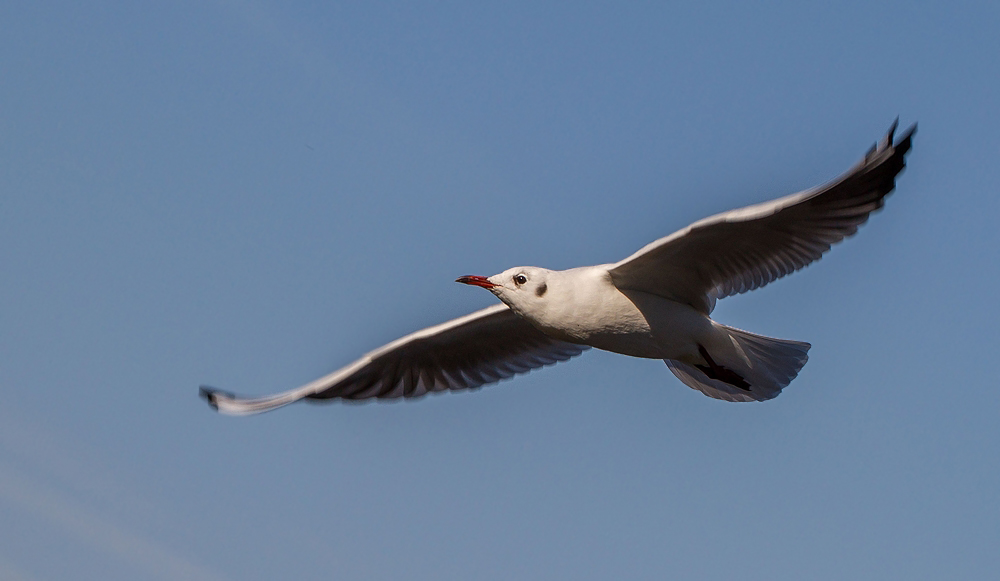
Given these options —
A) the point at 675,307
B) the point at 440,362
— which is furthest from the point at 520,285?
→ the point at 440,362

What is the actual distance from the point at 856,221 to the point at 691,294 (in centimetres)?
150

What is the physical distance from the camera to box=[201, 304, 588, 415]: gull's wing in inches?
386

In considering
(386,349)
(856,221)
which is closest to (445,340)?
(386,349)

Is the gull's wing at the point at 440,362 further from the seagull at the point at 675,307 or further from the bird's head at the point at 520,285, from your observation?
the bird's head at the point at 520,285

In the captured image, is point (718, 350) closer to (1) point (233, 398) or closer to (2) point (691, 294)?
(2) point (691, 294)

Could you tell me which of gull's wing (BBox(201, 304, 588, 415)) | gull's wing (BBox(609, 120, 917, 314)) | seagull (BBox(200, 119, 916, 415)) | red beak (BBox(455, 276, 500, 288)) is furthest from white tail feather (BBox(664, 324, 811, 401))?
Result: red beak (BBox(455, 276, 500, 288))

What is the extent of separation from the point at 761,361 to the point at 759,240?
144 centimetres

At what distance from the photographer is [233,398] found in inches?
388

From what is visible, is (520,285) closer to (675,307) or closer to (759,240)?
(675,307)

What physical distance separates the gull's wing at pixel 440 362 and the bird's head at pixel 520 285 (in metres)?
0.98

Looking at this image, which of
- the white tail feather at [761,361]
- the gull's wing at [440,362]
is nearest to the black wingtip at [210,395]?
the gull's wing at [440,362]

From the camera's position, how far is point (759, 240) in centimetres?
829

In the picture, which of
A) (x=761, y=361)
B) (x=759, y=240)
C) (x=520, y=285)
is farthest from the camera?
(x=761, y=361)

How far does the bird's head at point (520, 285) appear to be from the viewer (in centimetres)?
849
